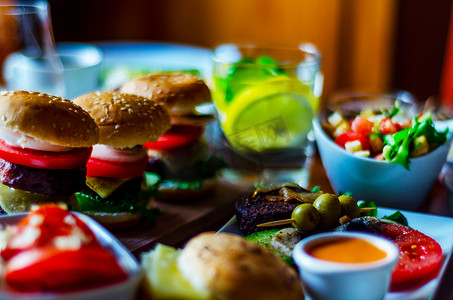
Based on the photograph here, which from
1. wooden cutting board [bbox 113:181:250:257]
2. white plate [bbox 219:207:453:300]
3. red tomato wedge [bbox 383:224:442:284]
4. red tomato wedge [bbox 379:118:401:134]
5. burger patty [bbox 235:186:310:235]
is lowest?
wooden cutting board [bbox 113:181:250:257]

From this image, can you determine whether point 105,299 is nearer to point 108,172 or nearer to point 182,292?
point 182,292

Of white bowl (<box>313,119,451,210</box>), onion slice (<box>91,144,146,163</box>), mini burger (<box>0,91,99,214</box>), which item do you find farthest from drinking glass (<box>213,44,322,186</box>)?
mini burger (<box>0,91,99,214</box>)

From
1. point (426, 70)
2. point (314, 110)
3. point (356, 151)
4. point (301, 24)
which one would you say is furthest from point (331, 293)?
point (426, 70)

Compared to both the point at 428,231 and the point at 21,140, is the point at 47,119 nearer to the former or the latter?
the point at 21,140

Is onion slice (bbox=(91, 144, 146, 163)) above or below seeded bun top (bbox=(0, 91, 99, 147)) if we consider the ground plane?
below

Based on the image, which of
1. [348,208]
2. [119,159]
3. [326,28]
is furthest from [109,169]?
[326,28]

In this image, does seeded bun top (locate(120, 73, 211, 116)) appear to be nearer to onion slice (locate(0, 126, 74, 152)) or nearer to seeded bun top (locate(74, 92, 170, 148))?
seeded bun top (locate(74, 92, 170, 148))
